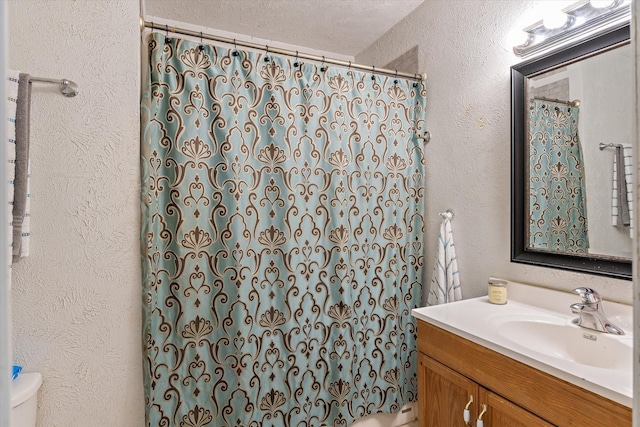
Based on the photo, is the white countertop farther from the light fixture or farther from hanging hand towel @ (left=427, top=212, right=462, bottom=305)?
the light fixture

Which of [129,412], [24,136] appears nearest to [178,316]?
[129,412]

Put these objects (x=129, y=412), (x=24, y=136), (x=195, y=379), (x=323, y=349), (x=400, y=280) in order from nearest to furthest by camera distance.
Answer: (x=24, y=136) → (x=129, y=412) → (x=195, y=379) → (x=323, y=349) → (x=400, y=280)

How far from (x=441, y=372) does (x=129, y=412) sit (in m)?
1.21

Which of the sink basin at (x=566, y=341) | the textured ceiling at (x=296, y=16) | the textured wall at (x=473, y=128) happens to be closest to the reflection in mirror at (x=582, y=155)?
the textured wall at (x=473, y=128)

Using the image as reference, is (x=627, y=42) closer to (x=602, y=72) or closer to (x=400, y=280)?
(x=602, y=72)

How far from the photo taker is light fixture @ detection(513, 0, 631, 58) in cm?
107

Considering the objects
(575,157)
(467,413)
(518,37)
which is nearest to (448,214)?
(575,157)

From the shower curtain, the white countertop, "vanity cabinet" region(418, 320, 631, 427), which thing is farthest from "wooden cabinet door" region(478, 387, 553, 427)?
the shower curtain

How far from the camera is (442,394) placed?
1205mm

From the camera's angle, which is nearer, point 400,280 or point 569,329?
point 569,329

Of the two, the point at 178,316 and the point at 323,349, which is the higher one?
the point at 178,316

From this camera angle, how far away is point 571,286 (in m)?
1.22

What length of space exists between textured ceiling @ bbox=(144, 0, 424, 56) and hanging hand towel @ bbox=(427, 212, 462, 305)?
1.34m

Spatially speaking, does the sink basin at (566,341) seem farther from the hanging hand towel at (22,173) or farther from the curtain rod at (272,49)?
the hanging hand towel at (22,173)
